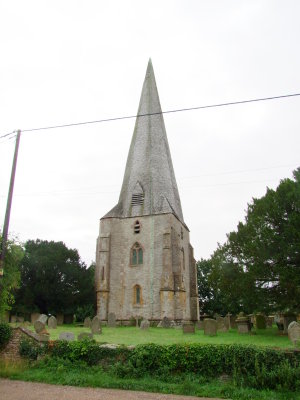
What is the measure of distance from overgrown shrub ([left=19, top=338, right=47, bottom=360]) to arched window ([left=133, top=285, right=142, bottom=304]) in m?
18.6

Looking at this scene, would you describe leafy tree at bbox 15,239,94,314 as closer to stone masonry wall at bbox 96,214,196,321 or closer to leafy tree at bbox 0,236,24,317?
stone masonry wall at bbox 96,214,196,321

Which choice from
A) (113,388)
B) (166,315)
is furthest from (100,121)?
(166,315)

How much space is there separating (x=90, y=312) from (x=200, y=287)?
75.0 feet

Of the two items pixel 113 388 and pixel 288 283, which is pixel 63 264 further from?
pixel 113 388

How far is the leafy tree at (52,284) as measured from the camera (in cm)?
3272

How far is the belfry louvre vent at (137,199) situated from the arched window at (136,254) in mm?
3791

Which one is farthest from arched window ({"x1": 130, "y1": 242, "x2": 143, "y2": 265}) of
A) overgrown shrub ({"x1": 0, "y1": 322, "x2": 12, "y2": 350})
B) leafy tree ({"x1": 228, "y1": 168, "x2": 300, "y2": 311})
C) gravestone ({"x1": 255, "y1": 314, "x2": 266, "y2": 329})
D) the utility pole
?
overgrown shrub ({"x1": 0, "y1": 322, "x2": 12, "y2": 350})

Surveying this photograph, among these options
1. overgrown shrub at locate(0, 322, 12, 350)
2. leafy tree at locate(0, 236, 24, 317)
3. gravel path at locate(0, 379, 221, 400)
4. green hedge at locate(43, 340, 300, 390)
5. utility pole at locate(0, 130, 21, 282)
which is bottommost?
gravel path at locate(0, 379, 221, 400)

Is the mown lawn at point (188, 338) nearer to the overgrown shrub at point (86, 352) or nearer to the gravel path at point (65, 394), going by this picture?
the overgrown shrub at point (86, 352)

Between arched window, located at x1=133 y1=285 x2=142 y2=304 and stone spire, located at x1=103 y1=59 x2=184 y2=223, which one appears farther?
stone spire, located at x1=103 y1=59 x2=184 y2=223

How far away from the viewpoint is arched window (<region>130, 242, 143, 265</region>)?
98.6 ft

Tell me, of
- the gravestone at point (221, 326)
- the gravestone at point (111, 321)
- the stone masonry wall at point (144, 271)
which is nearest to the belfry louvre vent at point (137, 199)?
the stone masonry wall at point (144, 271)

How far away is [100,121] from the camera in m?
11.1

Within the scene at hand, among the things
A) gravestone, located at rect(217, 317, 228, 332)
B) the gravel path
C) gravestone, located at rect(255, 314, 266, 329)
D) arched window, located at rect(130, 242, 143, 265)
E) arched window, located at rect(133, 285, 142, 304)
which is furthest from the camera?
arched window, located at rect(130, 242, 143, 265)
